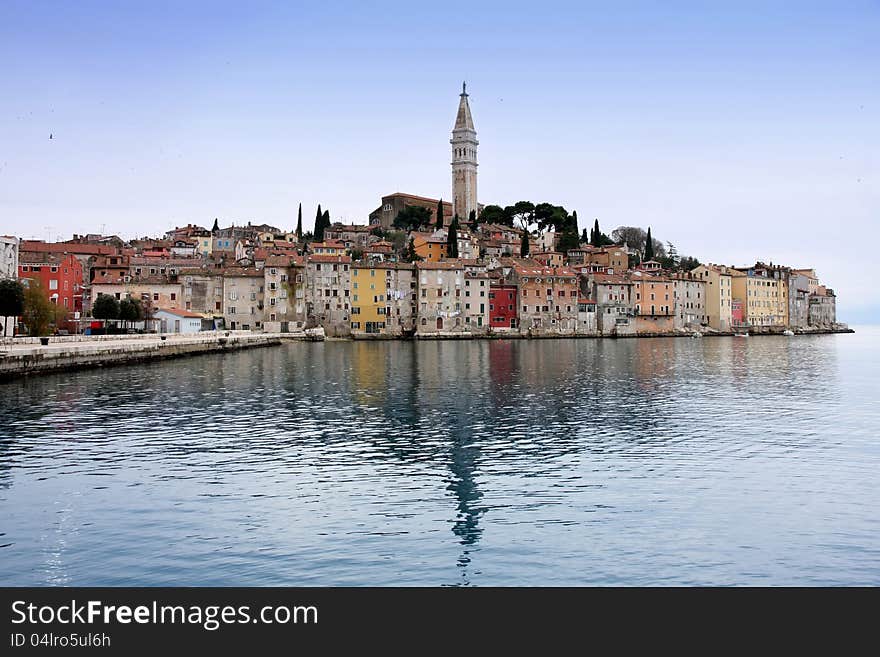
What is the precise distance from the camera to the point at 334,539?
10430 millimetres

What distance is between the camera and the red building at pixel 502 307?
88.4 m

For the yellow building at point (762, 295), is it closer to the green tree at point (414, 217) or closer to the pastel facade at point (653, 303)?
the pastel facade at point (653, 303)

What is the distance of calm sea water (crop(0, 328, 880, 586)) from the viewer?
31.1ft

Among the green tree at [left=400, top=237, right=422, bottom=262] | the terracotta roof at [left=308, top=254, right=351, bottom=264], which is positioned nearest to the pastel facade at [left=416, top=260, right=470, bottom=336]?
the terracotta roof at [left=308, top=254, right=351, bottom=264]

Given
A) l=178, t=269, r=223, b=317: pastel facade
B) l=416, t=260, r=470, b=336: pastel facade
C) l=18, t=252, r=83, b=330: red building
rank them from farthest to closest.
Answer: l=416, t=260, r=470, b=336: pastel facade
l=178, t=269, r=223, b=317: pastel facade
l=18, t=252, r=83, b=330: red building

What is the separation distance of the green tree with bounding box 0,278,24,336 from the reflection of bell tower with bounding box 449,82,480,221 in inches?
3627

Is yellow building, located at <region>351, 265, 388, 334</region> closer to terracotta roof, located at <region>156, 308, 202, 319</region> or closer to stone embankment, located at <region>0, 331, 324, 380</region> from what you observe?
terracotta roof, located at <region>156, 308, 202, 319</region>

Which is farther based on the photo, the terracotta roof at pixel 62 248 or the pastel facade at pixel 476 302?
the pastel facade at pixel 476 302

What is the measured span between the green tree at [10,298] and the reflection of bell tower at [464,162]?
92118mm

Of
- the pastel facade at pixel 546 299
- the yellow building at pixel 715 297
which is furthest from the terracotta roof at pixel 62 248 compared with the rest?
the yellow building at pixel 715 297

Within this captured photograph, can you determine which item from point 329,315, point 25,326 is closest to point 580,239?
point 329,315

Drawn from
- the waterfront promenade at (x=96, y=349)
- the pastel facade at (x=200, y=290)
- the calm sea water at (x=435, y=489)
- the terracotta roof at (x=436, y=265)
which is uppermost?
the terracotta roof at (x=436, y=265)

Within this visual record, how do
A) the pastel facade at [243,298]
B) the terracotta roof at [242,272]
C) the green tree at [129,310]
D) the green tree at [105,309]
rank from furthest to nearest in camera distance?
the pastel facade at [243,298] < the terracotta roof at [242,272] < the green tree at [129,310] < the green tree at [105,309]
